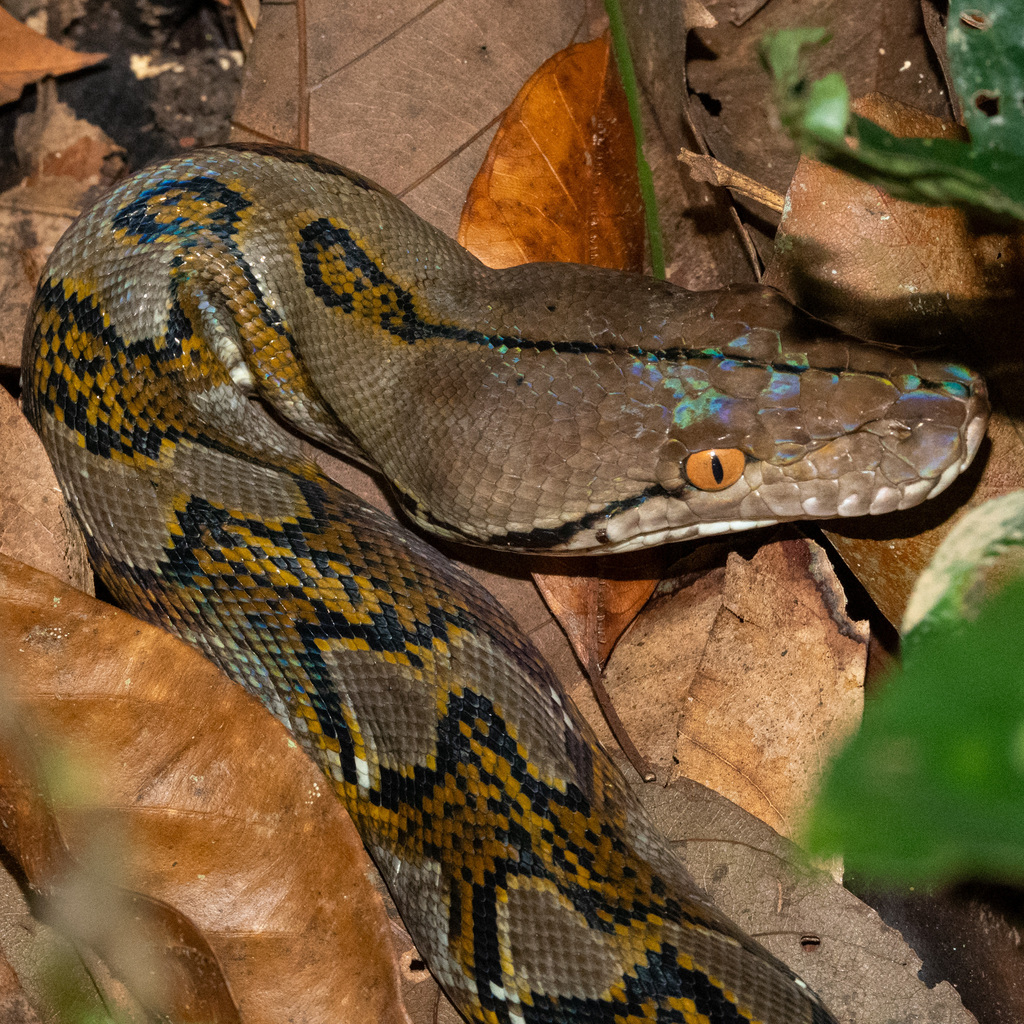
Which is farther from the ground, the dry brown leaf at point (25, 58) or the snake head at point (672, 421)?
the dry brown leaf at point (25, 58)

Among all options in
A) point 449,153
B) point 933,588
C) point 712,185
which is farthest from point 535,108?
point 933,588

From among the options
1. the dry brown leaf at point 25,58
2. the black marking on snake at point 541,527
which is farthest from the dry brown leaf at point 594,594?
the dry brown leaf at point 25,58

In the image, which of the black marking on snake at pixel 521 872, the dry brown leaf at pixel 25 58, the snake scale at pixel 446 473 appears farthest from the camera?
the dry brown leaf at pixel 25 58

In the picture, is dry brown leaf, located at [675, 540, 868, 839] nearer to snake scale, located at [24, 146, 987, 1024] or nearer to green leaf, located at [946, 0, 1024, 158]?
snake scale, located at [24, 146, 987, 1024]

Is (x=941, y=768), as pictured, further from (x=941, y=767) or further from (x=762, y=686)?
(x=762, y=686)

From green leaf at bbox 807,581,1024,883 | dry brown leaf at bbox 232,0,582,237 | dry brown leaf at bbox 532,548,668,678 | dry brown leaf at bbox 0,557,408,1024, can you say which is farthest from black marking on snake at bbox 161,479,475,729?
green leaf at bbox 807,581,1024,883

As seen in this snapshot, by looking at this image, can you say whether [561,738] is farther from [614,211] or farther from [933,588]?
[614,211]

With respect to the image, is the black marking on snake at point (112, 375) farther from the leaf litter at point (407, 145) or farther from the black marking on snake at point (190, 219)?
the leaf litter at point (407, 145)
